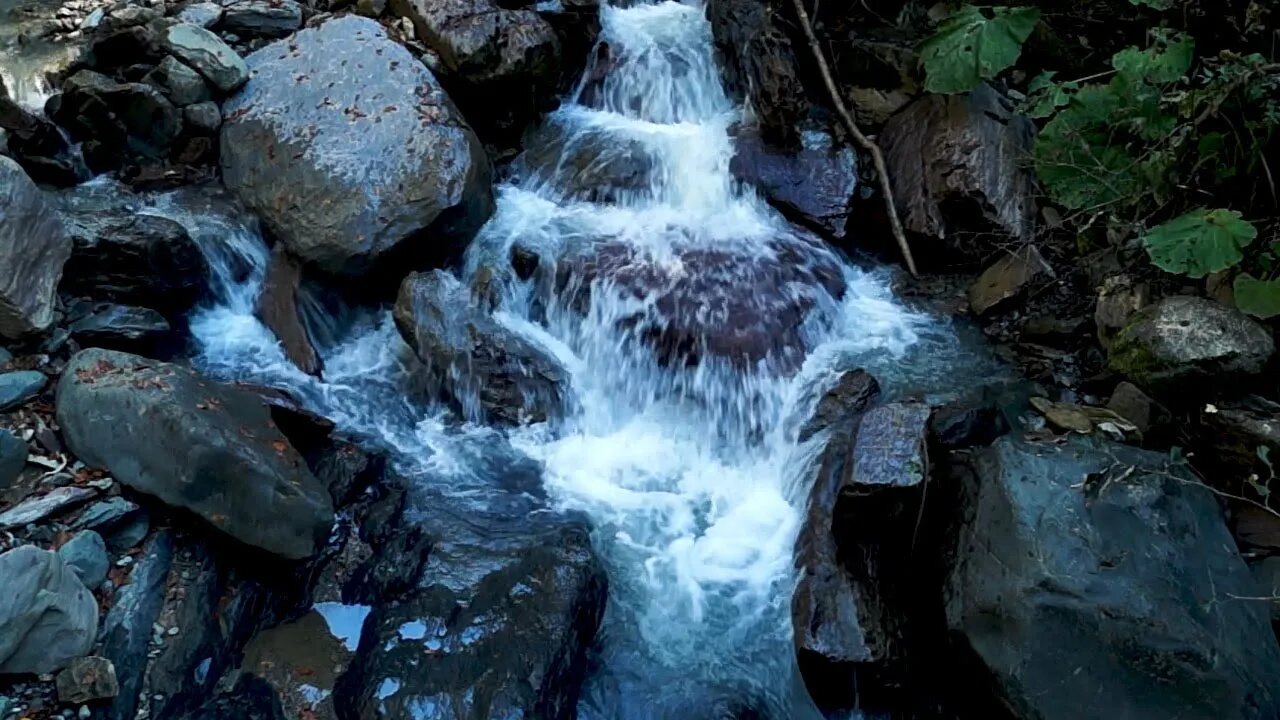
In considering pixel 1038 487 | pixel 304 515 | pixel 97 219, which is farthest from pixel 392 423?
pixel 1038 487

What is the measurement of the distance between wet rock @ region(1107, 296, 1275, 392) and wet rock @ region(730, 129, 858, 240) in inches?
Answer: 80.9

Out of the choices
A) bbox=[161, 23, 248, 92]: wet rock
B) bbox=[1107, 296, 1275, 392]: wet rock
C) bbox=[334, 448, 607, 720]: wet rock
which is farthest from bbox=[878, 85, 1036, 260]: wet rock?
bbox=[161, 23, 248, 92]: wet rock

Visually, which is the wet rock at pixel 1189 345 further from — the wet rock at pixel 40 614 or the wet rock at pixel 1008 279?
the wet rock at pixel 40 614

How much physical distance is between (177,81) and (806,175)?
408 centimetres

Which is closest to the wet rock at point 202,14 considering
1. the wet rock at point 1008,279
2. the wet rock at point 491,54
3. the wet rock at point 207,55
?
the wet rock at point 207,55

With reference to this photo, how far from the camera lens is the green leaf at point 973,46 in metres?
5.02

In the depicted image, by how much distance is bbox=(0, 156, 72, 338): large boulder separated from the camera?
3.64 metres

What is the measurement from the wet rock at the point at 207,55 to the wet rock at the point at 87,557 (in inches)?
137

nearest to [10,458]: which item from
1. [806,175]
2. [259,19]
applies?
[259,19]

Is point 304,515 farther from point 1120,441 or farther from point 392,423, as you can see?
point 1120,441

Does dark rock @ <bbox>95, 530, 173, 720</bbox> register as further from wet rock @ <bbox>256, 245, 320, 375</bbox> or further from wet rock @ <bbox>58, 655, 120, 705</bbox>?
wet rock @ <bbox>256, 245, 320, 375</bbox>

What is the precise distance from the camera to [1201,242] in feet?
12.7

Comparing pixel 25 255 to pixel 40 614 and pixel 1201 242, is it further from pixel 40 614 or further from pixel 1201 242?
pixel 1201 242

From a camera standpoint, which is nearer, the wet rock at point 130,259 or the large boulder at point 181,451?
the large boulder at point 181,451
